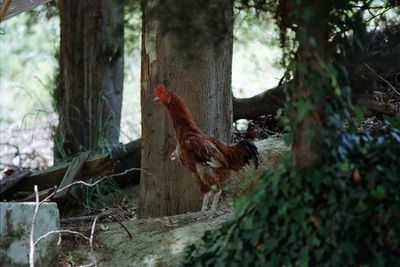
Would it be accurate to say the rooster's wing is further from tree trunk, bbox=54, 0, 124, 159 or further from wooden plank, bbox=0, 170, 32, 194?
tree trunk, bbox=54, 0, 124, 159

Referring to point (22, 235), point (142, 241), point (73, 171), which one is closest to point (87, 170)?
point (73, 171)

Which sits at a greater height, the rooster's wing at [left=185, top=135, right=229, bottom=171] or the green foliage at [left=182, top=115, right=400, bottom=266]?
the rooster's wing at [left=185, top=135, right=229, bottom=171]

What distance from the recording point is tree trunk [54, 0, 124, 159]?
758cm

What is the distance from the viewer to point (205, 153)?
4.20m

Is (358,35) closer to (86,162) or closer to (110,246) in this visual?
(110,246)

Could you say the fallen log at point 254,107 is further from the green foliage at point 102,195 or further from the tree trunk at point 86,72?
the tree trunk at point 86,72

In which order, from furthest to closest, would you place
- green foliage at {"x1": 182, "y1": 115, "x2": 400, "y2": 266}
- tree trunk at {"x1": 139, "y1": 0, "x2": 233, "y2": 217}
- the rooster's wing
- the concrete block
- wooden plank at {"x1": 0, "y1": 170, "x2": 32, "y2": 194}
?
wooden plank at {"x1": 0, "y1": 170, "x2": 32, "y2": 194} → tree trunk at {"x1": 139, "y1": 0, "x2": 233, "y2": 217} → the rooster's wing → the concrete block → green foliage at {"x1": 182, "y1": 115, "x2": 400, "y2": 266}

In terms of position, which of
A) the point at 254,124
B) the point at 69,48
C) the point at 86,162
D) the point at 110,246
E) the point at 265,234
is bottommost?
the point at 110,246

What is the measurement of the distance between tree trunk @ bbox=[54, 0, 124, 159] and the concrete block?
147 inches

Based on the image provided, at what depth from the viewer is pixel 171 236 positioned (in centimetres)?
398

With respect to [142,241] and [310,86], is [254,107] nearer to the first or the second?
[142,241]

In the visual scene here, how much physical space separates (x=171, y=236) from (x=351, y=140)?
5.83ft

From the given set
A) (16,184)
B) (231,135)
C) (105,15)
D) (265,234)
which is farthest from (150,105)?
(105,15)

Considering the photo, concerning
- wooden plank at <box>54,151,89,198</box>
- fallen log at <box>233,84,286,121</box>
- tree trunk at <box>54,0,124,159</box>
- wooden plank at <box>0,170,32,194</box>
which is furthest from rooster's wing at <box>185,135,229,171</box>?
tree trunk at <box>54,0,124,159</box>
